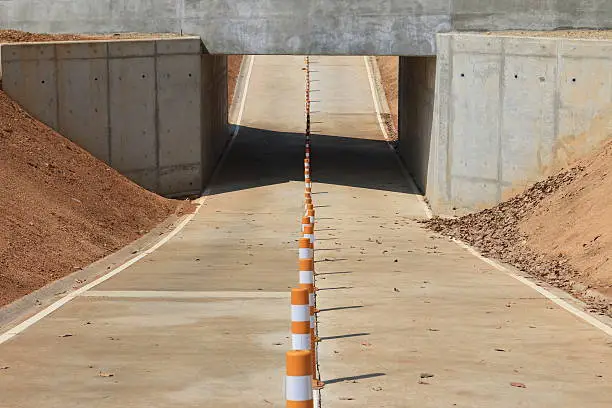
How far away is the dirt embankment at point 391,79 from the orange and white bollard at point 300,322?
135 feet

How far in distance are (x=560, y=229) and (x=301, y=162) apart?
55.6ft

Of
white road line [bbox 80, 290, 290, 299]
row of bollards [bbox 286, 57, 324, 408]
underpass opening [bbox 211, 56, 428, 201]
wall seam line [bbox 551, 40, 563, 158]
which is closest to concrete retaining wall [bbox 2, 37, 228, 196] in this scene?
underpass opening [bbox 211, 56, 428, 201]

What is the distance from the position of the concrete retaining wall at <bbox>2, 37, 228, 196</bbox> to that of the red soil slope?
2.39 feet

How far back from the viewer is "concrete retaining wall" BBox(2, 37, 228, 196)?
2839cm

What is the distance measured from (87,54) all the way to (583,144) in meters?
11.9

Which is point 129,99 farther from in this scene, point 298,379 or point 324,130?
point 298,379

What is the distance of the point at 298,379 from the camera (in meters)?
5.79

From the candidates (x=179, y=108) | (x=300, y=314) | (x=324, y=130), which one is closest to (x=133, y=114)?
(x=179, y=108)

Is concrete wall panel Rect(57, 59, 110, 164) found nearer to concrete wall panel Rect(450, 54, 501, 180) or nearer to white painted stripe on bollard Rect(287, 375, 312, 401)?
concrete wall panel Rect(450, 54, 501, 180)

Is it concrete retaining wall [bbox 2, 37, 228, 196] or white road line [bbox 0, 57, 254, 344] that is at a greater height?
concrete retaining wall [bbox 2, 37, 228, 196]

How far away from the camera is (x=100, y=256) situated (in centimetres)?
2170

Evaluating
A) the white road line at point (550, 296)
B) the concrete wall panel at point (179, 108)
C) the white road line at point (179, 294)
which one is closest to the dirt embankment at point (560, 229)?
the white road line at point (550, 296)

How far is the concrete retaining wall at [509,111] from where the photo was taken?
25.6 metres

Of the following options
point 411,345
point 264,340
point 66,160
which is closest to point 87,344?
point 264,340
